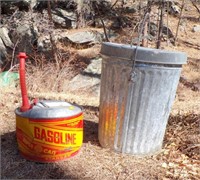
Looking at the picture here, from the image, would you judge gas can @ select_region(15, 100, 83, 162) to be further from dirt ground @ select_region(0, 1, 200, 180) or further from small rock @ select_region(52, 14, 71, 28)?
small rock @ select_region(52, 14, 71, 28)

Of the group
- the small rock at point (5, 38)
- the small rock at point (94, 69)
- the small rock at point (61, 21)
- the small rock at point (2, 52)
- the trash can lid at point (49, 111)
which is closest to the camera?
the trash can lid at point (49, 111)

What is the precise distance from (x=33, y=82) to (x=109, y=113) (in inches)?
142

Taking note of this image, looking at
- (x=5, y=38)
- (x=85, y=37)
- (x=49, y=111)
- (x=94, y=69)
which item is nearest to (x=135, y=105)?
(x=49, y=111)

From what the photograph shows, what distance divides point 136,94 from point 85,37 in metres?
8.50

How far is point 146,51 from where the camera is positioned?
6.92 feet

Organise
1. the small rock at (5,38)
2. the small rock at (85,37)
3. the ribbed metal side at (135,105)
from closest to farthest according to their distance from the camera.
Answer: the ribbed metal side at (135,105) < the small rock at (5,38) < the small rock at (85,37)

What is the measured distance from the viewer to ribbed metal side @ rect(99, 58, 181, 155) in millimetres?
2217

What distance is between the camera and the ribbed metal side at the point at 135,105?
2.22 m

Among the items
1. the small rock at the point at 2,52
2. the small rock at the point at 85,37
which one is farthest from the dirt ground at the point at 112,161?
the small rock at the point at 85,37

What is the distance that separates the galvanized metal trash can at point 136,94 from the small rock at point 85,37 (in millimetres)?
8011

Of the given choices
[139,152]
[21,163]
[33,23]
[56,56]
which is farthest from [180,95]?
[21,163]

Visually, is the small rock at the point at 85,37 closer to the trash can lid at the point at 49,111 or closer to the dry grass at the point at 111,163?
the dry grass at the point at 111,163

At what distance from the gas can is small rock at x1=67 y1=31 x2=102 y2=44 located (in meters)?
8.20

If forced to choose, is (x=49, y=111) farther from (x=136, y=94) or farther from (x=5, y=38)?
(x=5, y=38)
